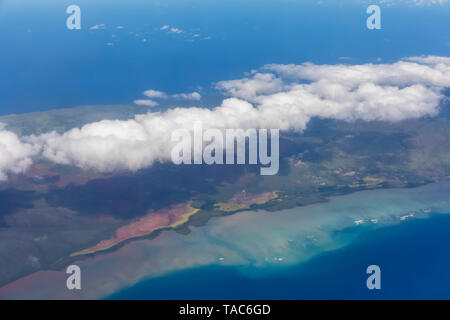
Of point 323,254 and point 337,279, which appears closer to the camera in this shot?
point 337,279

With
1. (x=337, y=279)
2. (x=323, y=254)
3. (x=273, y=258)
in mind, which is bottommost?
(x=337, y=279)

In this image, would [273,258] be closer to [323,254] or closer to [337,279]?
[323,254]

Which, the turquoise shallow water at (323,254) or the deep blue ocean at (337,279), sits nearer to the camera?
the deep blue ocean at (337,279)

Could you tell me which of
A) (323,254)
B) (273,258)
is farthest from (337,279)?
(273,258)

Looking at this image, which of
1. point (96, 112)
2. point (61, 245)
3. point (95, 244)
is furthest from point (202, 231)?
point (96, 112)

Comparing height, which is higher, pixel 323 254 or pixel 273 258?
pixel 323 254
